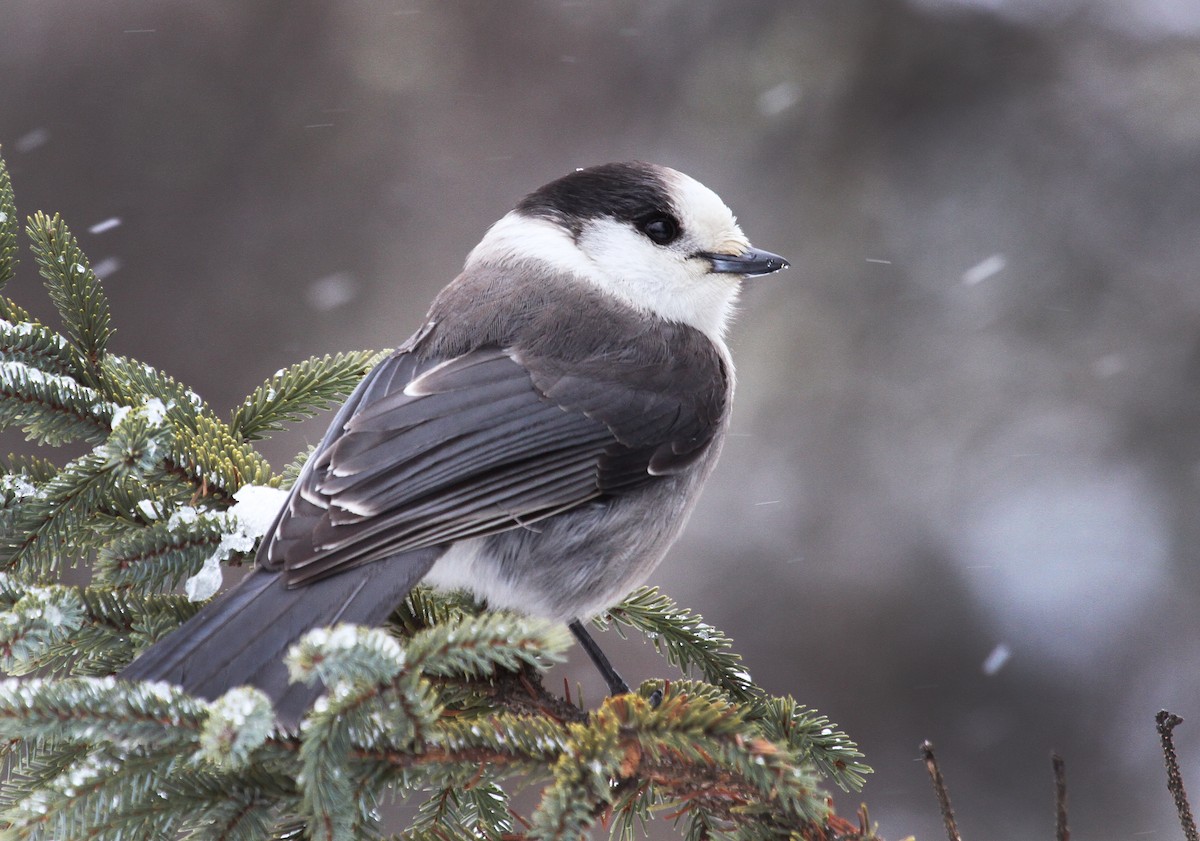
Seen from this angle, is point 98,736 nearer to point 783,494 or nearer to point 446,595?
point 446,595

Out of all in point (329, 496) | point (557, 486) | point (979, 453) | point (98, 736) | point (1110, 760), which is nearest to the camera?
point (98, 736)

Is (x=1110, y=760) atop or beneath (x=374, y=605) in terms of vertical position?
atop

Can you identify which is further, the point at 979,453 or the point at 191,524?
the point at 979,453

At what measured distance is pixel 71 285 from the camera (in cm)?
204

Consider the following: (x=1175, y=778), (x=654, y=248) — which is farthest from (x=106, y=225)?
(x=1175, y=778)

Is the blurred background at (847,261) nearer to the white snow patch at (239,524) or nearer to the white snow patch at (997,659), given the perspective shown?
Answer: the white snow patch at (997,659)

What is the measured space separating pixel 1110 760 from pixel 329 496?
305cm

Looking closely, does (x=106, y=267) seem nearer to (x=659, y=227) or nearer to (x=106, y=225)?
(x=106, y=225)

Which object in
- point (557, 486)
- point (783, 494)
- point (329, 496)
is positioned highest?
point (783, 494)

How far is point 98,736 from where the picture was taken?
128cm

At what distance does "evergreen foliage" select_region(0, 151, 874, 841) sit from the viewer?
1.29 metres

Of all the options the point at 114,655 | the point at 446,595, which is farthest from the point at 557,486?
the point at 114,655

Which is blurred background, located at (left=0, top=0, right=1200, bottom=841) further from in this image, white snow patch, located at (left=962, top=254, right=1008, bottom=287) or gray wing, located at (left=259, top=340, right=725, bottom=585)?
gray wing, located at (left=259, top=340, right=725, bottom=585)

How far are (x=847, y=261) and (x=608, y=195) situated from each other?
5.55ft
